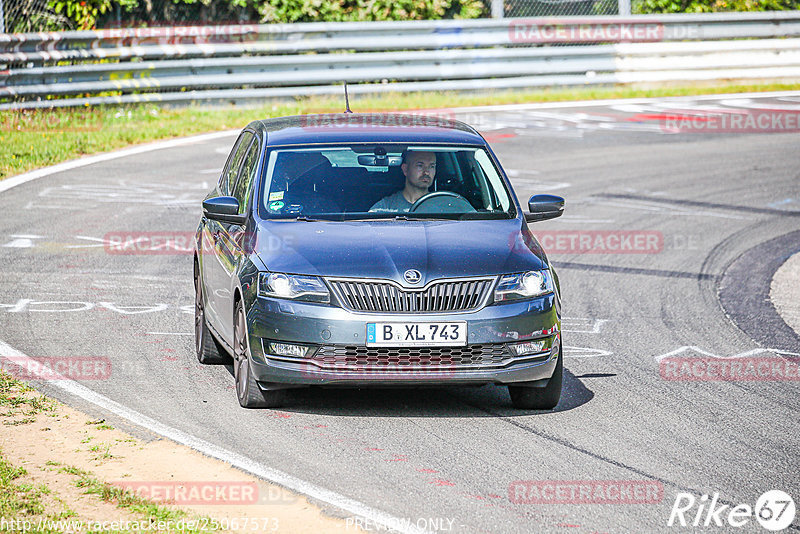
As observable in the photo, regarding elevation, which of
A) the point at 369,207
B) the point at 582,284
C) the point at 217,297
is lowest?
the point at 582,284

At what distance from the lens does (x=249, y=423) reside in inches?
278

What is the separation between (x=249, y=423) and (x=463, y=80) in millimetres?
17371

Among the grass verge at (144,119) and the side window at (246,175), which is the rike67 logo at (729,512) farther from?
the grass verge at (144,119)

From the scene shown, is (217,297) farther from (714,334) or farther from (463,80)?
(463,80)

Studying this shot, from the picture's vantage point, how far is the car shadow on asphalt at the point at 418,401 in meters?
7.41

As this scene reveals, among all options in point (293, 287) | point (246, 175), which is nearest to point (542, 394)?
point (293, 287)

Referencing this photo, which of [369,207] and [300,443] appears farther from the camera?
[369,207]

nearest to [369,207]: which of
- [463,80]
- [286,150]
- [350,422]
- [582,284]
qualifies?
[286,150]

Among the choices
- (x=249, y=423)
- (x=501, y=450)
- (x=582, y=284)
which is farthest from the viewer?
(x=582, y=284)

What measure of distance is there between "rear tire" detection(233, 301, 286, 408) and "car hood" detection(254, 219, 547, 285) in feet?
1.42

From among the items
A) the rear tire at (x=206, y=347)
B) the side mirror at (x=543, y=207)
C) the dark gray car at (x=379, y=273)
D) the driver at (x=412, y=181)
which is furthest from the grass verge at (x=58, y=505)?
the side mirror at (x=543, y=207)

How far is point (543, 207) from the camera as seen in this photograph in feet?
27.4

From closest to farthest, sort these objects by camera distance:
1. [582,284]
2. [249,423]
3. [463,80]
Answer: [249,423] → [582,284] → [463,80]

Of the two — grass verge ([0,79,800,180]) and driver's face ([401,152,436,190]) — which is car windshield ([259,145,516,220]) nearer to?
driver's face ([401,152,436,190])
